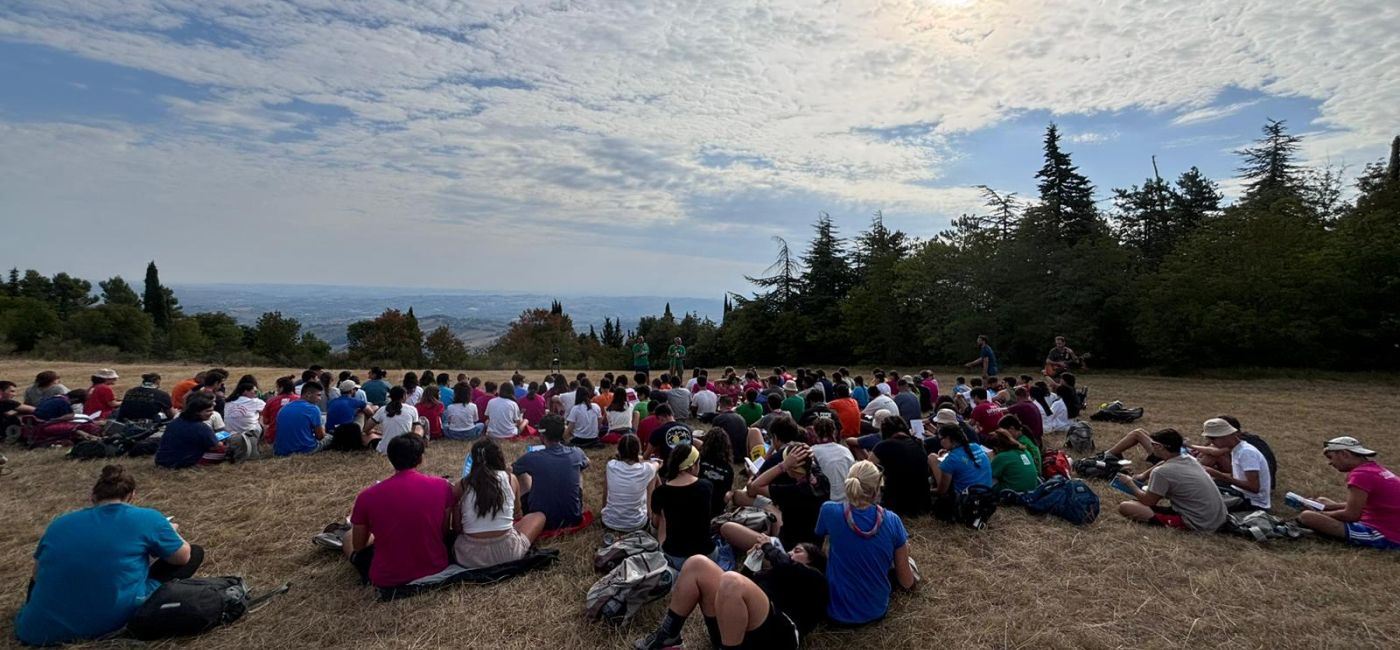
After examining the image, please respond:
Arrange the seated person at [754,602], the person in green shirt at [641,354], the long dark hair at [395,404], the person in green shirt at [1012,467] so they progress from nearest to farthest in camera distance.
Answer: the seated person at [754,602] → the person in green shirt at [1012,467] → the long dark hair at [395,404] → the person in green shirt at [641,354]

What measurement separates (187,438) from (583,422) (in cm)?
529

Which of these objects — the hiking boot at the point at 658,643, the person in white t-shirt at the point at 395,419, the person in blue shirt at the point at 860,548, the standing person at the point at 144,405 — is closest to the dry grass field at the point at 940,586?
the person in blue shirt at the point at 860,548

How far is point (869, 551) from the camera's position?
4.26 meters

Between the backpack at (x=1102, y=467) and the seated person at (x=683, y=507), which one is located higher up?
the seated person at (x=683, y=507)

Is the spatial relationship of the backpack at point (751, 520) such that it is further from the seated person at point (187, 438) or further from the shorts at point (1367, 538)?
the seated person at point (187, 438)

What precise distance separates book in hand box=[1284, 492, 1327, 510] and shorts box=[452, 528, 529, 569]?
812 centimetres

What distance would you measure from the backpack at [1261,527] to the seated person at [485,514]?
6.98 metres

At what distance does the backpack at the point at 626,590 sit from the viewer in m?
4.54

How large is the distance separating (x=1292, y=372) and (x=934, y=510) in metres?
21.0

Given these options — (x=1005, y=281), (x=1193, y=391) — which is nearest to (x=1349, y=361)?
(x=1193, y=391)

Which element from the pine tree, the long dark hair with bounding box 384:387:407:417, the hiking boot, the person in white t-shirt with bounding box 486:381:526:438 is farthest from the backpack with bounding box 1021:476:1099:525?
the pine tree

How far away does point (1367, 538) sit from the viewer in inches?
227

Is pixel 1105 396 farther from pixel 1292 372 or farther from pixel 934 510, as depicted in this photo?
pixel 934 510

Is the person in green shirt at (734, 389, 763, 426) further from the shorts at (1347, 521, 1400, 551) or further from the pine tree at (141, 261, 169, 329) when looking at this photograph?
the pine tree at (141, 261, 169, 329)
